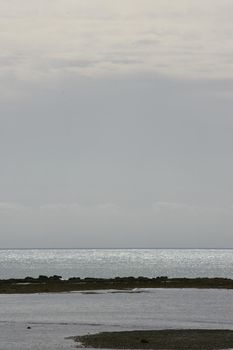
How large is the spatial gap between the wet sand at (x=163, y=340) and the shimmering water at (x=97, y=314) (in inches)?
75.2

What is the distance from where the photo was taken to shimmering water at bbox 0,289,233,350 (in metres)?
57.5

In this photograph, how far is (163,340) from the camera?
54031 millimetres

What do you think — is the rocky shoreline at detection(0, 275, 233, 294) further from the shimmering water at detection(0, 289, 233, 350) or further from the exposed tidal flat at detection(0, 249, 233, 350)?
the shimmering water at detection(0, 289, 233, 350)

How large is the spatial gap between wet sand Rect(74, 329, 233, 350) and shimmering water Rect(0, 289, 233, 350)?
1910mm

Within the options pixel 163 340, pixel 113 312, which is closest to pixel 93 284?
pixel 113 312

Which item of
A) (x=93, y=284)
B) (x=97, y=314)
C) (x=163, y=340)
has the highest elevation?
(x=93, y=284)

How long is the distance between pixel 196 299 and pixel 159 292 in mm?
12612

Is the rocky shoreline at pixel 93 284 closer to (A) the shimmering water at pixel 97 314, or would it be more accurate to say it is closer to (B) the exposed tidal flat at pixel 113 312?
(B) the exposed tidal flat at pixel 113 312

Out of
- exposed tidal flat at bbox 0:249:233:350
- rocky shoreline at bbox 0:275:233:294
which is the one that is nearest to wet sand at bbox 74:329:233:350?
exposed tidal flat at bbox 0:249:233:350

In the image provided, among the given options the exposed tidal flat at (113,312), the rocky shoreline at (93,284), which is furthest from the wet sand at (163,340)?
the rocky shoreline at (93,284)

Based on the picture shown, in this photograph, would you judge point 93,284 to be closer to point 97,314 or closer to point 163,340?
point 97,314

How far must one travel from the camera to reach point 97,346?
170 feet

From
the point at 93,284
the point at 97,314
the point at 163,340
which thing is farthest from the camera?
the point at 93,284

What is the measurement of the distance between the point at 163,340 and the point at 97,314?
64.6 feet
